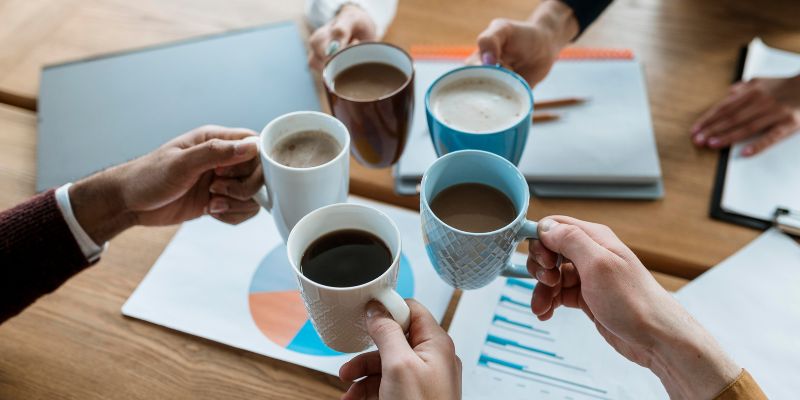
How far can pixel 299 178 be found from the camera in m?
0.77

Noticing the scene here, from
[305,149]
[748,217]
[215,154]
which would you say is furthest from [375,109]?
[748,217]

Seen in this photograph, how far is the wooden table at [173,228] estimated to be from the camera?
841 mm

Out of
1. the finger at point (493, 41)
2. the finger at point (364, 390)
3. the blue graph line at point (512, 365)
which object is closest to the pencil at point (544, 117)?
the finger at point (493, 41)

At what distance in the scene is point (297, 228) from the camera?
0.73 meters

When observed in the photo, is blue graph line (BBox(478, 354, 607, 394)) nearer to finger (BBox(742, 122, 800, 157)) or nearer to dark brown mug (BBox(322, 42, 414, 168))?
dark brown mug (BBox(322, 42, 414, 168))

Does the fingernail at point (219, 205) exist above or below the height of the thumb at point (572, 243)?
below

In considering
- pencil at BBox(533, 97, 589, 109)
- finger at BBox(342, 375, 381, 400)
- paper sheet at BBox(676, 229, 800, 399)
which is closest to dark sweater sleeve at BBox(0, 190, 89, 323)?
finger at BBox(342, 375, 381, 400)

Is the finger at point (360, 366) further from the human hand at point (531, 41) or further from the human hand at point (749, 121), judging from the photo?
the human hand at point (749, 121)

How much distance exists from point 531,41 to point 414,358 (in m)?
0.68

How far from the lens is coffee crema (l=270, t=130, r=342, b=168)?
848 mm

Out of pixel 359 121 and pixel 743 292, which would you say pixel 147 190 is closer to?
pixel 359 121

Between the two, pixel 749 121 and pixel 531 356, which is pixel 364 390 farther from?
pixel 749 121

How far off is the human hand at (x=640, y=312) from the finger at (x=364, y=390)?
0.85 feet

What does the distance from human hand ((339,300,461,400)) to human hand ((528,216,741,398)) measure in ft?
0.55
